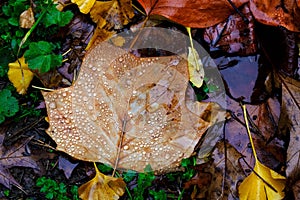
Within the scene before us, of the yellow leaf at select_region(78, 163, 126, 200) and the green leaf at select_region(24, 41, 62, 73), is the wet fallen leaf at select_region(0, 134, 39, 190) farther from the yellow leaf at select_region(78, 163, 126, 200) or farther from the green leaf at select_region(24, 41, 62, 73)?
the green leaf at select_region(24, 41, 62, 73)

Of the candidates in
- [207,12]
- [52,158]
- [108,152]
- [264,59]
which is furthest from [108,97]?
[264,59]

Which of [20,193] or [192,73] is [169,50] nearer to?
[192,73]

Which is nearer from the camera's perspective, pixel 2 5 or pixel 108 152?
pixel 108 152

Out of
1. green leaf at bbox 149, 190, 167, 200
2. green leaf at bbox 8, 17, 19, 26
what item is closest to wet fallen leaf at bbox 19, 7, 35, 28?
green leaf at bbox 8, 17, 19, 26

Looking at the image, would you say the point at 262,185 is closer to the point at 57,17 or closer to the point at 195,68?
the point at 195,68

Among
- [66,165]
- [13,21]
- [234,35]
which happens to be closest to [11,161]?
[66,165]

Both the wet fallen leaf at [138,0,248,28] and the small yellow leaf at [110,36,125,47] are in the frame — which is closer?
the wet fallen leaf at [138,0,248,28]

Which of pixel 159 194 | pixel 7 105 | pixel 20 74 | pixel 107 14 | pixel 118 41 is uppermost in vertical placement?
pixel 107 14
